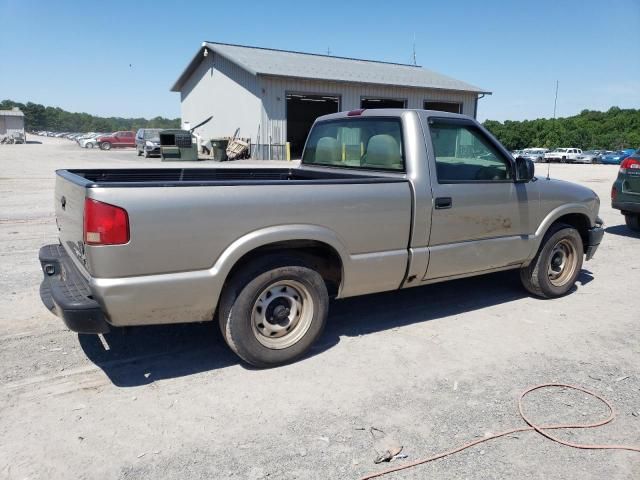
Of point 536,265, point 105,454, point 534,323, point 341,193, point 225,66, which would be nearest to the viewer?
point 105,454

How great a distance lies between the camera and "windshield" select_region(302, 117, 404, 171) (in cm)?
→ 460

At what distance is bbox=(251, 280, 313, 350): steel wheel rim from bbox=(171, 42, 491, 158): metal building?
75.0 ft

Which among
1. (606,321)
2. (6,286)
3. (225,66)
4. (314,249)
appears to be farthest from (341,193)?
(225,66)

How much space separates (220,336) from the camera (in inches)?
175

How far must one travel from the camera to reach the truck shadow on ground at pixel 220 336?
12.5ft

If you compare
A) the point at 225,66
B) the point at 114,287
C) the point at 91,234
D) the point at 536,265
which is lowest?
the point at 536,265

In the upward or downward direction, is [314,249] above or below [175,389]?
above

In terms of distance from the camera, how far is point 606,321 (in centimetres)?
498

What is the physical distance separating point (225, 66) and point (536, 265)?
1097 inches

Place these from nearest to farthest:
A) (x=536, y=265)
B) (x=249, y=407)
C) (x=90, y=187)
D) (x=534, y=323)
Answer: (x=90, y=187)
(x=249, y=407)
(x=534, y=323)
(x=536, y=265)

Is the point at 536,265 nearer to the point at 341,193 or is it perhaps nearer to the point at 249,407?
the point at 341,193

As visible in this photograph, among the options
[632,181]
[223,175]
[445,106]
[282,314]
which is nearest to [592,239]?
[282,314]

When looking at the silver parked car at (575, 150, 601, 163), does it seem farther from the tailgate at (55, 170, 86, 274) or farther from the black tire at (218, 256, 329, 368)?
the tailgate at (55, 170, 86, 274)

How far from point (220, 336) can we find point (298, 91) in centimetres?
2396
